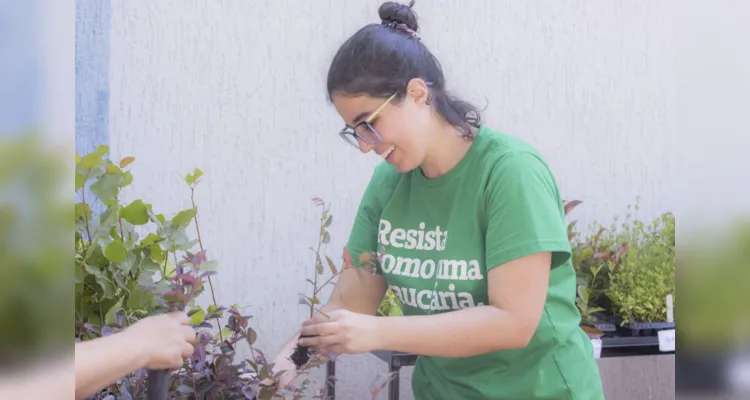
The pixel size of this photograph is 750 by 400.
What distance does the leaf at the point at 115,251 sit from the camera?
43.4 inches

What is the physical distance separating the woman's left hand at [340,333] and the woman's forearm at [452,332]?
3 cm

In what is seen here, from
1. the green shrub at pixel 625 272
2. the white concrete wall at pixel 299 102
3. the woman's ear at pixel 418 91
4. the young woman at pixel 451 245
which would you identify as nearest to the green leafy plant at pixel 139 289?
the young woman at pixel 451 245

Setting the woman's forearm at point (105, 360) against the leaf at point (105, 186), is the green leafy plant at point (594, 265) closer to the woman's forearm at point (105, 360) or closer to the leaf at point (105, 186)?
the leaf at point (105, 186)

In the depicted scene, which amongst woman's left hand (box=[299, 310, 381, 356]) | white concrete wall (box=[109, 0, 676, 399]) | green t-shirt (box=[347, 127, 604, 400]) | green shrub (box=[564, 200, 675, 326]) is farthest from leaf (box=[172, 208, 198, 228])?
green shrub (box=[564, 200, 675, 326])

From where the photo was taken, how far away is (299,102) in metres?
2.89

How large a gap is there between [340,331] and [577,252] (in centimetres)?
195

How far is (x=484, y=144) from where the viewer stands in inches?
59.2

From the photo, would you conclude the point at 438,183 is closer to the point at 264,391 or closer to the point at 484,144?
the point at 484,144

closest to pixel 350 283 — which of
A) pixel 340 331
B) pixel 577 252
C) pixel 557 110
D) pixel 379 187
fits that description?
pixel 379 187

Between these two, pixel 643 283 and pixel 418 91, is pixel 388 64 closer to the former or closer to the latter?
pixel 418 91

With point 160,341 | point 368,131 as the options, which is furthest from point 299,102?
point 160,341

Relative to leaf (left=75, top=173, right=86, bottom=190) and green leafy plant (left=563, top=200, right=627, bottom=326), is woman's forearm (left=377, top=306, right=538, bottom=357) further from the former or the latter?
green leafy plant (left=563, top=200, right=627, bottom=326)

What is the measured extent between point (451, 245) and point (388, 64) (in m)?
0.38

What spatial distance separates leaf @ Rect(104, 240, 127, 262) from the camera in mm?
1103
